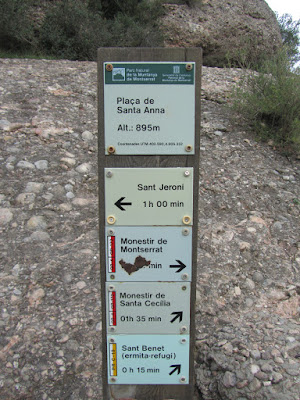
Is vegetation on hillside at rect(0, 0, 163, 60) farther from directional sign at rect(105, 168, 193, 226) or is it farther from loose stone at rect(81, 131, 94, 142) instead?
directional sign at rect(105, 168, 193, 226)

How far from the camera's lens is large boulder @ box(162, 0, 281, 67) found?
8555mm

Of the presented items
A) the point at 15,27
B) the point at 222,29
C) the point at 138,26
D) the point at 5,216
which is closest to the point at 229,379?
the point at 5,216

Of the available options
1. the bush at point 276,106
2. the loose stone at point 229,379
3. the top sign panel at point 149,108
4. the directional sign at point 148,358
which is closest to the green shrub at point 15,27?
the bush at point 276,106

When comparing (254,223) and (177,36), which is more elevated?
(177,36)

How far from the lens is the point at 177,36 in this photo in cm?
853

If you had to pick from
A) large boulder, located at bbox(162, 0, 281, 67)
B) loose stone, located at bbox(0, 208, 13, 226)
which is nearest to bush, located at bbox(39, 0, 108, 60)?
large boulder, located at bbox(162, 0, 281, 67)

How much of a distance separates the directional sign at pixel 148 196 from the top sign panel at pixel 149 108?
3.7 inches

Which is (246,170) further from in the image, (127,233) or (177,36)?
(177,36)

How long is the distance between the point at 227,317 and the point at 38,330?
4.08 ft

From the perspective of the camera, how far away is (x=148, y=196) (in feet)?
5.20

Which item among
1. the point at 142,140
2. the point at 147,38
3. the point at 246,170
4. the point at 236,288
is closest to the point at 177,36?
the point at 147,38

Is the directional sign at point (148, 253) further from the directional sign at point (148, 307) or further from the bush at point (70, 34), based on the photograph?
the bush at point (70, 34)

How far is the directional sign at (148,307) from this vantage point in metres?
1.66

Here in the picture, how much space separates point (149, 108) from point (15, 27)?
6.34 m
